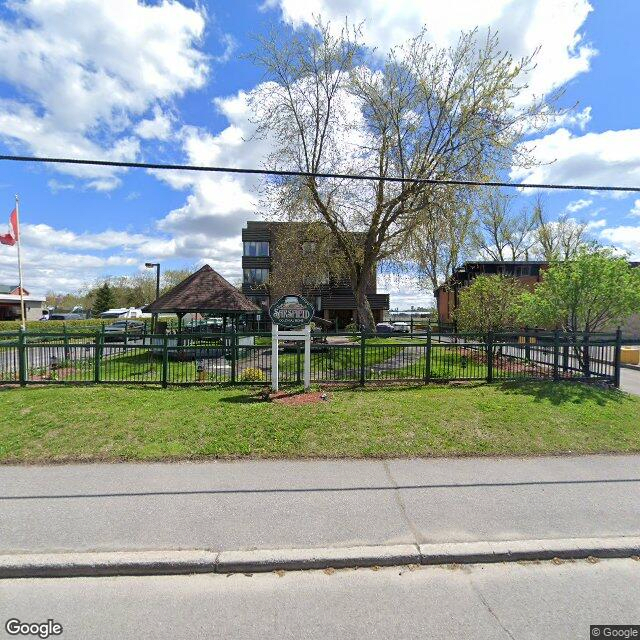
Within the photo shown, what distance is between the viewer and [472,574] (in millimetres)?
3080

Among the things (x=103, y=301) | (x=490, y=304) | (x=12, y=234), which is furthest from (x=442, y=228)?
(x=103, y=301)

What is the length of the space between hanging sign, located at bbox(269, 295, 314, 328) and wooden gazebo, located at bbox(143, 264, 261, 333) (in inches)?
369

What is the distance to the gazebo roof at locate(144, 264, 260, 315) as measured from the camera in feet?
56.4

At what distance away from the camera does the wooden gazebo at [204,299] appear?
1720cm

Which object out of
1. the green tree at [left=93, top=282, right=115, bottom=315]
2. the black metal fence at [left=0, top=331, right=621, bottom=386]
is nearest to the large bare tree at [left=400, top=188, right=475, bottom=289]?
the black metal fence at [left=0, top=331, right=621, bottom=386]

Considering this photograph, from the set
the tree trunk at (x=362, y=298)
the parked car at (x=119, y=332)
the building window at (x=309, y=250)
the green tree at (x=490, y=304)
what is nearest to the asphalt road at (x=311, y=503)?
the parked car at (x=119, y=332)

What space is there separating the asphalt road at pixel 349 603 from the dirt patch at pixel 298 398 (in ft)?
13.9

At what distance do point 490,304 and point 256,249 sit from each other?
103 ft

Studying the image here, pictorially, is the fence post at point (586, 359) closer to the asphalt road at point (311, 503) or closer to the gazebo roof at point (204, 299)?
the asphalt road at point (311, 503)

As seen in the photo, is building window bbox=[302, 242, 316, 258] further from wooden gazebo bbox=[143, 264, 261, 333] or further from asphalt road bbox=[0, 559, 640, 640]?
asphalt road bbox=[0, 559, 640, 640]

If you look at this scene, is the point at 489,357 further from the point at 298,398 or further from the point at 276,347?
the point at 276,347

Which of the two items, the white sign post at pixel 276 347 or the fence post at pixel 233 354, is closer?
the white sign post at pixel 276 347

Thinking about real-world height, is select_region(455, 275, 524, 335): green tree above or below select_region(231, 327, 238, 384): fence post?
above

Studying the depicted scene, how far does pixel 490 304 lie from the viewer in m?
15.8
